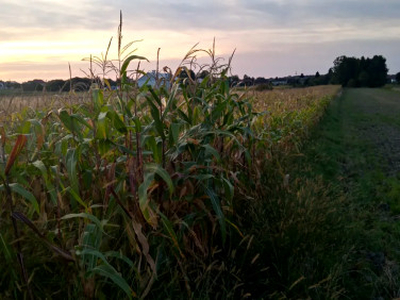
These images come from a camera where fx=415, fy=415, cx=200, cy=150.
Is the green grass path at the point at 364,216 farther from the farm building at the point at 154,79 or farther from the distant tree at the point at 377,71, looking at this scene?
the distant tree at the point at 377,71

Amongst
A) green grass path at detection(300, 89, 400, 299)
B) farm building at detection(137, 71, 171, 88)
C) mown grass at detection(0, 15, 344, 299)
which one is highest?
farm building at detection(137, 71, 171, 88)

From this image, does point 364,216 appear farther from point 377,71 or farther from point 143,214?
point 377,71

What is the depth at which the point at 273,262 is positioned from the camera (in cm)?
315

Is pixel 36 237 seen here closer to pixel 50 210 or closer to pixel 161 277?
pixel 50 210

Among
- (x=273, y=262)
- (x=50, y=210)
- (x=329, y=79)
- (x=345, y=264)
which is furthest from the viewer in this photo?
(x=329, y=79)

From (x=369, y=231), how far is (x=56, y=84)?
371 cm

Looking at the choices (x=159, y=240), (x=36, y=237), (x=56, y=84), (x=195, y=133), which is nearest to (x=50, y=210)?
(x=36, y=237)

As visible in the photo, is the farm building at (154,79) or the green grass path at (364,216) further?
the green grass path at (364,216)

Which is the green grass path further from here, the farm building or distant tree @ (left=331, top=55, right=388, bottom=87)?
distant tree @ (left=331, top=55, right=388, bottom=87)

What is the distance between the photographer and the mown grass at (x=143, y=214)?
7.33 ft

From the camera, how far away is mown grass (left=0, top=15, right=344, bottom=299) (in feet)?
7.33

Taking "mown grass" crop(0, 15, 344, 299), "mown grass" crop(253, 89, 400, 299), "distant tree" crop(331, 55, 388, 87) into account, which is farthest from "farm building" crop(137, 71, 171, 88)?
"distant tree" crop(331, 55, 388, 87)

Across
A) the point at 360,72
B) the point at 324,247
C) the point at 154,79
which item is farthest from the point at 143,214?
the point at 360,72

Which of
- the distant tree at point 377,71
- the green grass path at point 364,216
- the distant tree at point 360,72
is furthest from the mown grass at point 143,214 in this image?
the distant tree at point 377,71
